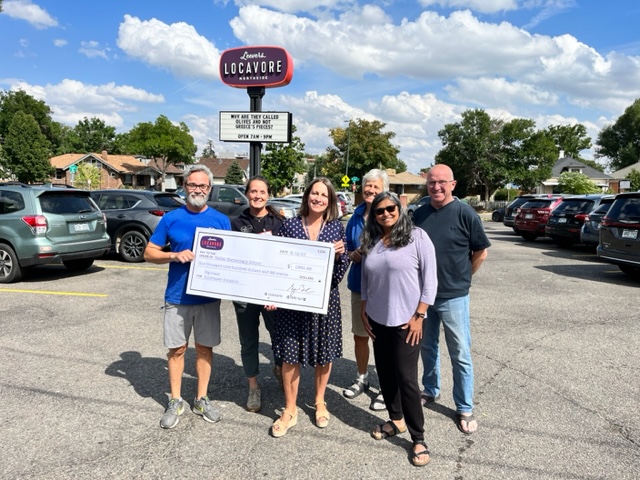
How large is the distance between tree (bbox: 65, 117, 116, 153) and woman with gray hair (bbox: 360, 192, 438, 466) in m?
96.0

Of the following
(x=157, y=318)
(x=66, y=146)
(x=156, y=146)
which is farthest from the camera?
(x=66, y=146)

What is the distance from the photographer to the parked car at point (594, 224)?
1174 cm

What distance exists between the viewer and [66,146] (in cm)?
8394

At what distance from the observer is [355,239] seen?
3.69 meters

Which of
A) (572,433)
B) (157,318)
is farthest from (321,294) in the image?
(157,318)

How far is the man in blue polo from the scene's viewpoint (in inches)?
128

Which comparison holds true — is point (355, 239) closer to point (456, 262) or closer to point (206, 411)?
point (456, 262)

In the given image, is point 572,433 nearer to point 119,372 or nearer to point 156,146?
point 119,372

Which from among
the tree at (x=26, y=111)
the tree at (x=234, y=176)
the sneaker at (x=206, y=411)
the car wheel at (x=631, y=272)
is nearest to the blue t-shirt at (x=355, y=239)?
the sneaker at (x=206, y=411)

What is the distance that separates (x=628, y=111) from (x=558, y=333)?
86774 millimetres

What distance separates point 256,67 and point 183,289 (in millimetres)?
7517

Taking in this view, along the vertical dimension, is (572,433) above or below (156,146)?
below

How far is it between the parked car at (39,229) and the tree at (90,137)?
292 ft

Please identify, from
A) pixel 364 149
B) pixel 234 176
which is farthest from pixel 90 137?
pixel 364 149
